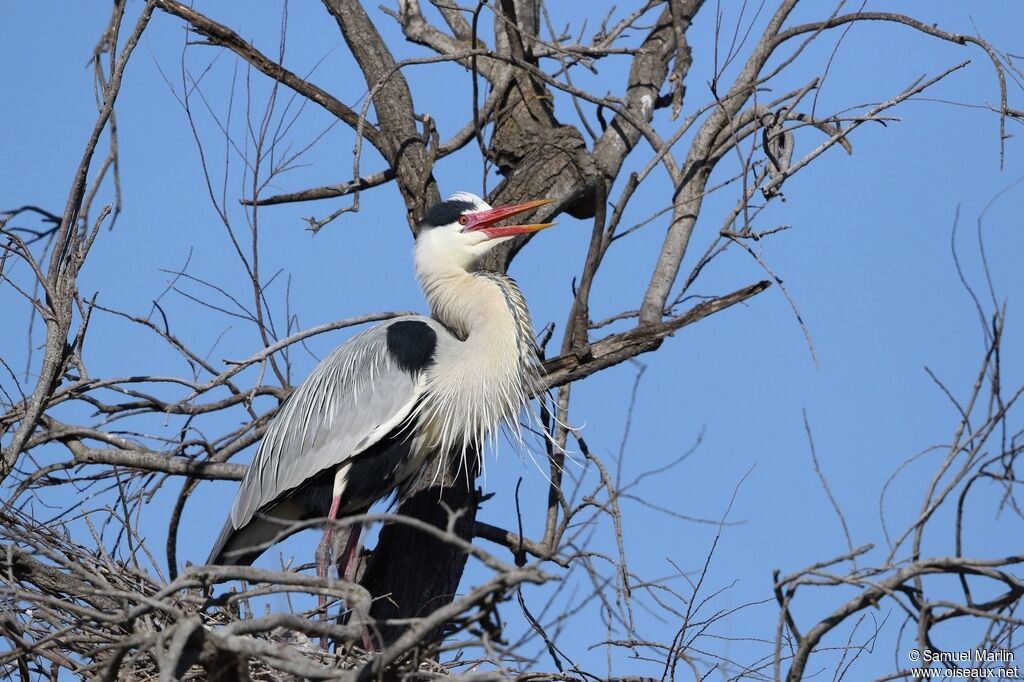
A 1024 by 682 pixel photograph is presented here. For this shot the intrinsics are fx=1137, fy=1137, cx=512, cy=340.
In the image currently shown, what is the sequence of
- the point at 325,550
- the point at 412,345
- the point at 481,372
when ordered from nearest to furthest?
the point at 325,550 < the point at 481,372 < the point at 412,345

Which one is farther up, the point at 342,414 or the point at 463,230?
the point at 463,230

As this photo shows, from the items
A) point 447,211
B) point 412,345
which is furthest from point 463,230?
point 412,345

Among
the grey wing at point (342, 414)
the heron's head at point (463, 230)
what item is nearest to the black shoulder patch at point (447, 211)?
the heron's head at point (463, 230)

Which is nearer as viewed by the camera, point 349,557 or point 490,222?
point 349,557

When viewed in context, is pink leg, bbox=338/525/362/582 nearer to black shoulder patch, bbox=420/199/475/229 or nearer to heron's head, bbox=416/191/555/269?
heron's head, bbox=416/191/555/269

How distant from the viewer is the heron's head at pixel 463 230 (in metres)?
4.62

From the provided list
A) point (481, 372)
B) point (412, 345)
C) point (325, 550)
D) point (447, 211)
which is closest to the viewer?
point (325, 550)

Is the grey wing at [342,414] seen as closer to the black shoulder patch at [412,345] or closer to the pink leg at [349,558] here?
the black shoulder patch at [412,345]

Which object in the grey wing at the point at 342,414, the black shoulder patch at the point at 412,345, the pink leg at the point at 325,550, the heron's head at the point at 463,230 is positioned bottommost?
the pink leg at the point at 325,550

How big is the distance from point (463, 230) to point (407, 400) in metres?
0.75

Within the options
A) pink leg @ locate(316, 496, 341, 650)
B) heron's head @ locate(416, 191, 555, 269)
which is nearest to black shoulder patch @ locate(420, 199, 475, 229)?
heron's head @ locate(416, 191, 555, 269)

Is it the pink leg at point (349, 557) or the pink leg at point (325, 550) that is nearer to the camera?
the pink leg at point (325, 550)

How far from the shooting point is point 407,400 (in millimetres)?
4395

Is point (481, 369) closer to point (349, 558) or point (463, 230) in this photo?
point (463, 230)
